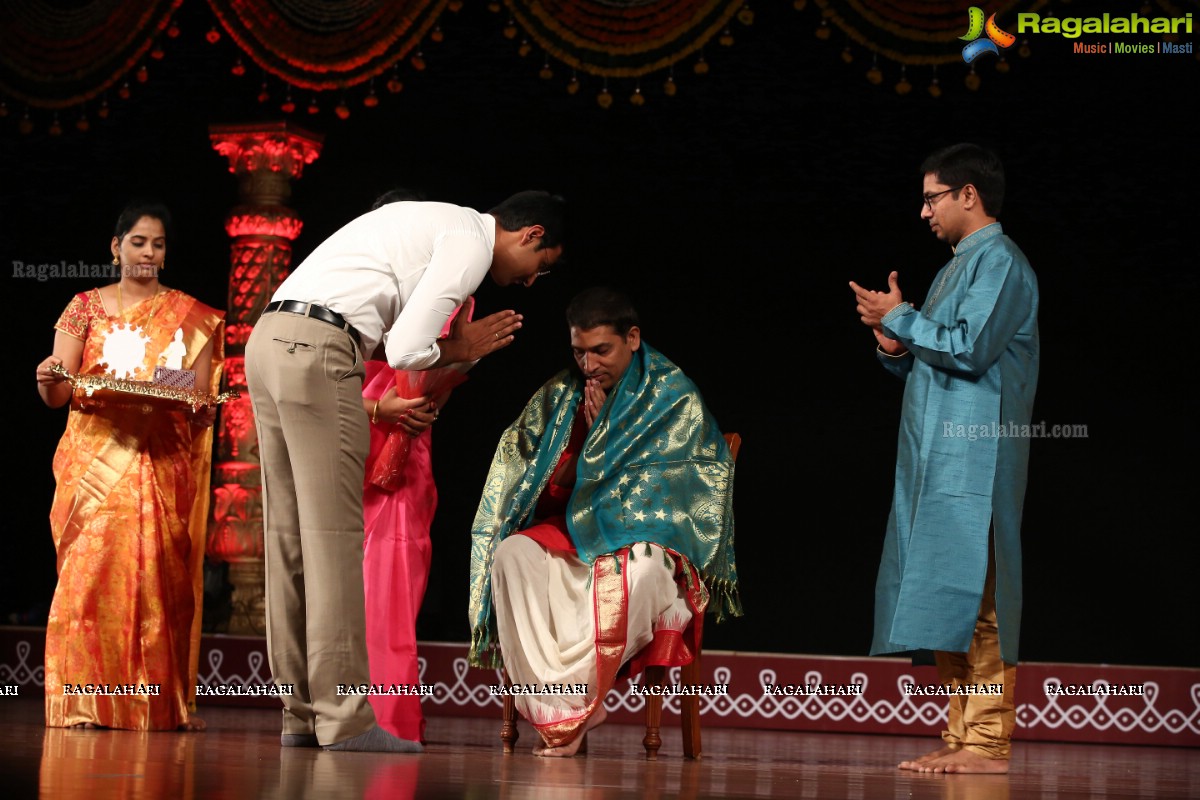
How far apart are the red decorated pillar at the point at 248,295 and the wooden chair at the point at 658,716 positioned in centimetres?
289

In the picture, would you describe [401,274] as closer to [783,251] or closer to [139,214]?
[139,214]

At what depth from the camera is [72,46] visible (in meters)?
6.41

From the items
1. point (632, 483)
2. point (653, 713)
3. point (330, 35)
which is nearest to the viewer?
point (653, 713)

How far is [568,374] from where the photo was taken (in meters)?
4.61

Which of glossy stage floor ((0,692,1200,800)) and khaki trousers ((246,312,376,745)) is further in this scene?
khaki trousers ((246,312,376,745))

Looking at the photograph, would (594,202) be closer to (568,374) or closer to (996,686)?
(568,374)

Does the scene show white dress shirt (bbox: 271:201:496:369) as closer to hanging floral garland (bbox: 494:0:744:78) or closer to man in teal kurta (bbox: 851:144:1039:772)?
man in teal kurta (bbox: 851:144:1039:772)

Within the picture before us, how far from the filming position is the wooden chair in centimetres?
416

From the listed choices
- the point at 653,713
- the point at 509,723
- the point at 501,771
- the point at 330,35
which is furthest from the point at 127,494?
the point at 330,35

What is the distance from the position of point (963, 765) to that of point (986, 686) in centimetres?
20

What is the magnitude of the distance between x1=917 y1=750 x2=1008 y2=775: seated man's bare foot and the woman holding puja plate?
2.29 meters

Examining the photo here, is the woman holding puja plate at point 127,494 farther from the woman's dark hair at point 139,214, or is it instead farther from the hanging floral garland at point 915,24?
the hanging floral garland at point 915,24

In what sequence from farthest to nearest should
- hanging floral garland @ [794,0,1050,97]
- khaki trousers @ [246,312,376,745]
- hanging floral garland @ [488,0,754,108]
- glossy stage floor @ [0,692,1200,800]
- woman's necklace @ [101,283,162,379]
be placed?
1. hanging floral garland @ [488,0,754,108]
2. hanging floral garland @ [794,0,1050,97]
3. woman's necklace @ [101,283,162,379]
4. khaki trousers @ [246,312,376,745]
5. glossy stage floor @ [0,692,1200,800]

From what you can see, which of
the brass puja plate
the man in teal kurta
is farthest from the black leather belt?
the man in teal kurta
